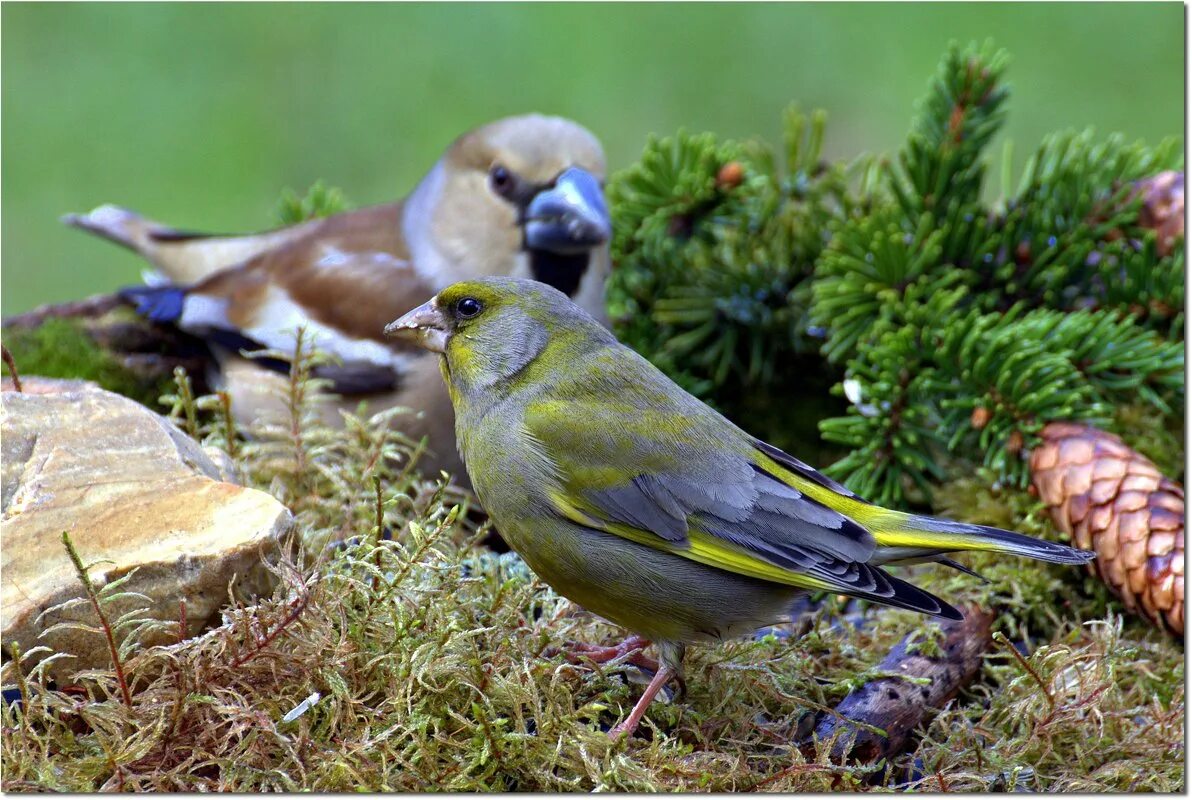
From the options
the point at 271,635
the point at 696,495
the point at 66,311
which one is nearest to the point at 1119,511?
the point at 696,495

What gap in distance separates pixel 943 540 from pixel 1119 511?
708 mm

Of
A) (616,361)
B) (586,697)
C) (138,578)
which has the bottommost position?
(586,697)

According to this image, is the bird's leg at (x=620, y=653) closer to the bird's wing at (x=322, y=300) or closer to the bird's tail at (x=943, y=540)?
the bird's tail at (x=943, y=540)

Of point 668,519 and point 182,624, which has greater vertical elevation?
point 668,519

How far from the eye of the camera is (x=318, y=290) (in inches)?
158

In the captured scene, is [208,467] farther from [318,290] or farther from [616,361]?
[318,290]

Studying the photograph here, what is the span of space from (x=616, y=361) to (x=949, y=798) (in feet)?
3.90

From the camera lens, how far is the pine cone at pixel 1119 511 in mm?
2789

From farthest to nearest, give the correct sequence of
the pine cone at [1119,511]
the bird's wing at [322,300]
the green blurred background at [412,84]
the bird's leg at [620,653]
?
the green blurred background at [412,84] → the bird's wing at [322,300] → the pine cone at [1119,511] → the bird's leg at [620,653]

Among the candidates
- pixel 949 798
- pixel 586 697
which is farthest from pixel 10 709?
pixel 949 798

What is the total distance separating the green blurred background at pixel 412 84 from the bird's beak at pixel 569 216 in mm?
3184

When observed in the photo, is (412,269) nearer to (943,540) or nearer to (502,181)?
(502,181)

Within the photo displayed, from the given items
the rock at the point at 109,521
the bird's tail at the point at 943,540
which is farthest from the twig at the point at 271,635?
the bird's tail at the point at 943,540

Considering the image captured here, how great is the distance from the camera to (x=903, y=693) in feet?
8.20
